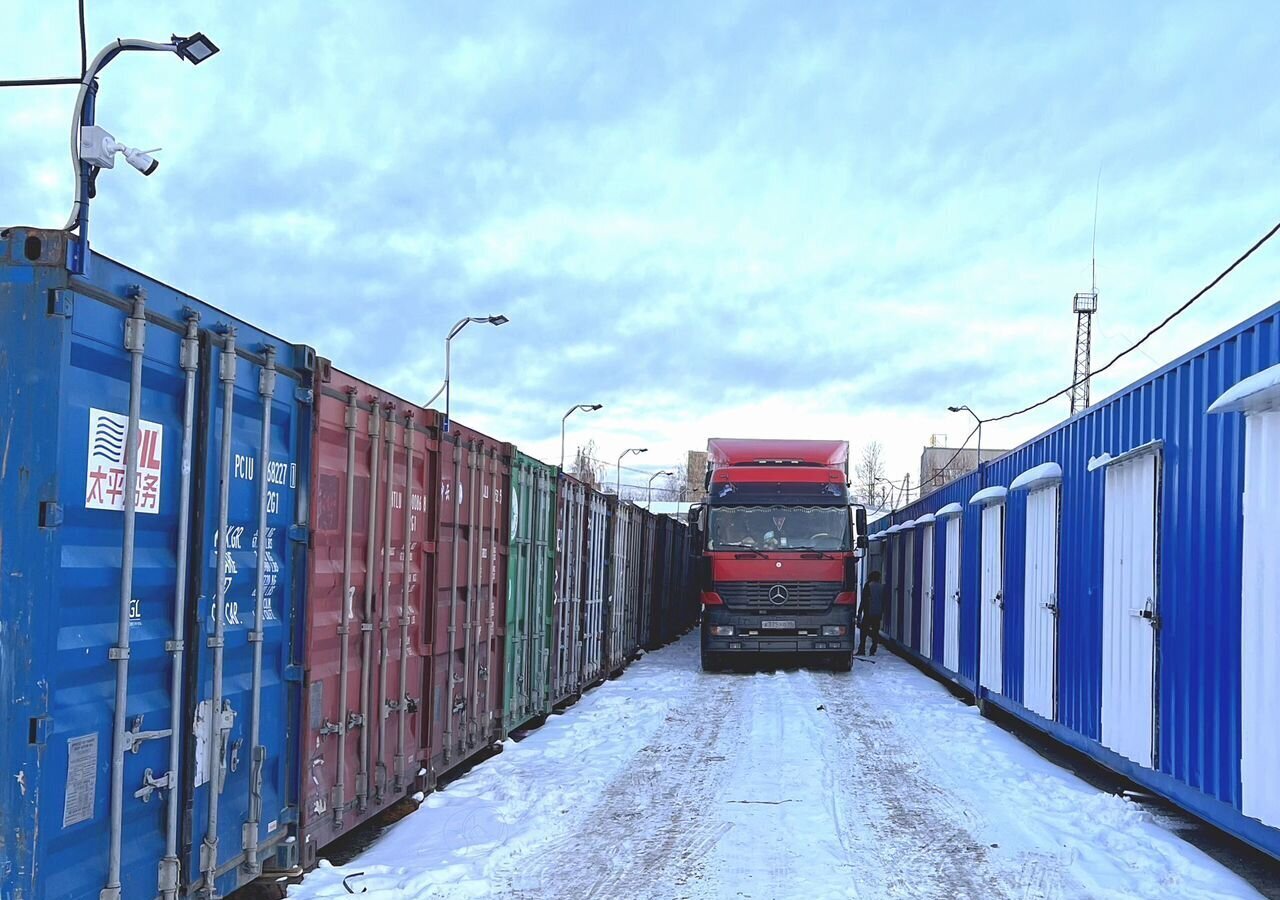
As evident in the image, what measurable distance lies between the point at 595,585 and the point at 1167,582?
8956mm

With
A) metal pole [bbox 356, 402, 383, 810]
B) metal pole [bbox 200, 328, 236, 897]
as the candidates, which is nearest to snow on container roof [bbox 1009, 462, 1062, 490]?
metal pole [bbox 356, 402, 383, 810]

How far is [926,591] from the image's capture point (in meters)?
19.2

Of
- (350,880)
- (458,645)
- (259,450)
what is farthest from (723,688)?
(259,450)

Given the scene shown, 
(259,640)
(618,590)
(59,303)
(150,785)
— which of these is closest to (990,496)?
(618,590)

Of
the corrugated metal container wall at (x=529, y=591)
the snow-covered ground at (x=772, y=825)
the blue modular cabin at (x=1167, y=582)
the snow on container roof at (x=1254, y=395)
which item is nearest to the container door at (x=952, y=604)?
the blue modular cabin at (x=1167, y=582)

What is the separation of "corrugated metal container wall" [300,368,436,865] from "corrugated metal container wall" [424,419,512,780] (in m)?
0.30

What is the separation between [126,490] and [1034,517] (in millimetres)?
9737

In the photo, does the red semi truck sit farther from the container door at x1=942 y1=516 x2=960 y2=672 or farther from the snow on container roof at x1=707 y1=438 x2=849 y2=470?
the container door at x1=942 y1=516 x2=960 y2=672

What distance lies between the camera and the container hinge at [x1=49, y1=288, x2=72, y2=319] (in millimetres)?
3998

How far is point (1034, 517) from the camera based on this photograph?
38.0ft

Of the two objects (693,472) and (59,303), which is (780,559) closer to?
(59,303)

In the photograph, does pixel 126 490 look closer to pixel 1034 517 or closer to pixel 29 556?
pixel 29 556

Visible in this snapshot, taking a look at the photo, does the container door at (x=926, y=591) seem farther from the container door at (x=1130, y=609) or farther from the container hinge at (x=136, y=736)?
the container hinge at (x=136, y=736)

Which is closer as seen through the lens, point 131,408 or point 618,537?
point 131,408
